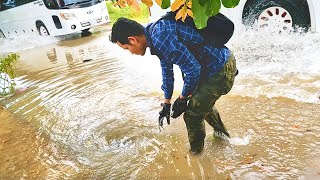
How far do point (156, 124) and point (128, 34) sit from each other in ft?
5.80

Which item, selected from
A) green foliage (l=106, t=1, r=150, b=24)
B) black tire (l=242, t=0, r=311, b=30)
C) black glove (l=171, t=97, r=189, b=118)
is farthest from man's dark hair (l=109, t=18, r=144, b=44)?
green foliage (l=106, t=1, r=150, b=24)

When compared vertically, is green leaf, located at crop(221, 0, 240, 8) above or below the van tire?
above

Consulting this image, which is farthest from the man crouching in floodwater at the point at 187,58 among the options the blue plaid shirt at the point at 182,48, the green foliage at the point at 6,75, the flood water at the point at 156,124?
the green foliage at the point at 6,75

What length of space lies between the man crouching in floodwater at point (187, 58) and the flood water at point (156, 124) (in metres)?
0.59

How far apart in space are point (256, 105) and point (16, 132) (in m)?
3.22

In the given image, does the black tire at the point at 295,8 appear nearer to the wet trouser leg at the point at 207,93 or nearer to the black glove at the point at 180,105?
the wet trouser leg at the point at 207,93

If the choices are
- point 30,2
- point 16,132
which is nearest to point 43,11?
point 30,2

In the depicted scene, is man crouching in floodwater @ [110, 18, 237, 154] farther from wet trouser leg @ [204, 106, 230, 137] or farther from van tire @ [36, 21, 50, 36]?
van tire @ [36, 21, 50, 36]

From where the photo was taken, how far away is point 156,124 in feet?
12.8

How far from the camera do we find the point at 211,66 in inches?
96.7

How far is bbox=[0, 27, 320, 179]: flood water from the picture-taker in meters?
2.91

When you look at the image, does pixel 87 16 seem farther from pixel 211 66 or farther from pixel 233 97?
pixel 211 66

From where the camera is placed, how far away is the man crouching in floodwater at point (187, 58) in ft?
7.47

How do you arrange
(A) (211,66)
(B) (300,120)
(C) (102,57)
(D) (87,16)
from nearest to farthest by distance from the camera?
(A) (211,66) < (B) (300,120) < (C) (102,57) < (D) (87,16)
